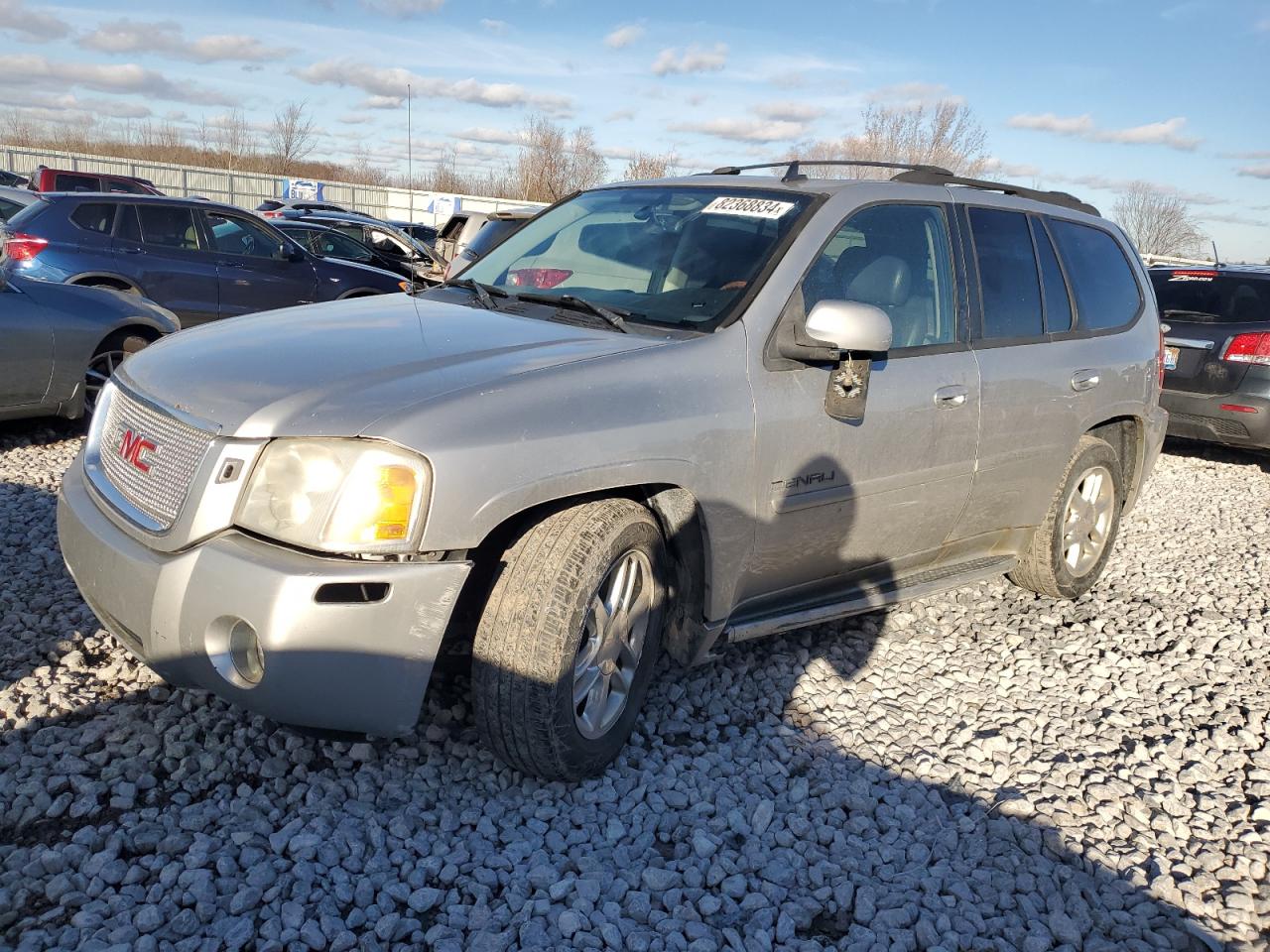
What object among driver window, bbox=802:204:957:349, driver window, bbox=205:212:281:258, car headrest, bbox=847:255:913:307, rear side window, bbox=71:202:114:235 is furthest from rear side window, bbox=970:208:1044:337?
rear side window, bbox=71:202:114:235

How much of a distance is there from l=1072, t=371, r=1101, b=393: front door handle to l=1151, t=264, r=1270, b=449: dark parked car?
458 centimetres

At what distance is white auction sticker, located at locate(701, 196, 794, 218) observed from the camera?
381 cm

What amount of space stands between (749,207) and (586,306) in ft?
2.49

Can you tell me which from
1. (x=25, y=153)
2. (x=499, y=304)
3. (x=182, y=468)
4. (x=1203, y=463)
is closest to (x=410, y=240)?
(x=1203, y=463)

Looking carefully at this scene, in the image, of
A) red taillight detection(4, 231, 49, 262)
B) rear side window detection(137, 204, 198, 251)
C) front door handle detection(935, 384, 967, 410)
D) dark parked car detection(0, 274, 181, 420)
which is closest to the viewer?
front door handle detection(935, 384, 967, 410)

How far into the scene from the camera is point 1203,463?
9.45m

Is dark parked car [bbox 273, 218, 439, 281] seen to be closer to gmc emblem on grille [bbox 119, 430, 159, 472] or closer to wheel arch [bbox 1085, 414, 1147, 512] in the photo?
wheel arch [bbox 1085, 414, 1147, 512]

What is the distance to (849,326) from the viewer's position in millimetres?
3246

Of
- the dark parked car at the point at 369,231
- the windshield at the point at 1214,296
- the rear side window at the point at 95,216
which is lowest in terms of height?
the dark parked car at the point at 369,231

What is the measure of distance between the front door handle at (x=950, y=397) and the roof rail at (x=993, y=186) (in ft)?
3.01

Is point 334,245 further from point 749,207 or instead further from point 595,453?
point 595,453

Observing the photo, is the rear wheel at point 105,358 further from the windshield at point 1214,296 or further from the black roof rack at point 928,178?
the windshield at point 1214,296

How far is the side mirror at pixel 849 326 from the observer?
3.25m

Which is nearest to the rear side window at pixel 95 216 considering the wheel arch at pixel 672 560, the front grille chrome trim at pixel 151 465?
the front grille chrome trim at pixel 151 465
